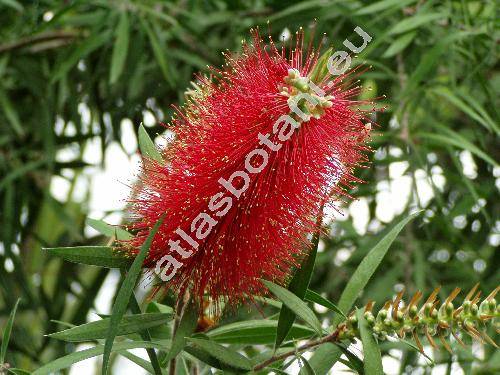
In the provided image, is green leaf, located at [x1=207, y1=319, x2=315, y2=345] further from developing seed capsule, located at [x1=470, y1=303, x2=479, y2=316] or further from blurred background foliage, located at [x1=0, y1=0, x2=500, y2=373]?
blurred background foliage, located at [x1=0, y1=0, x2=500, y2=373]

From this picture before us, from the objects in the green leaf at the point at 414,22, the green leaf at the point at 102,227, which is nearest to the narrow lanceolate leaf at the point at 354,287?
the green leaf at the point at 102,227

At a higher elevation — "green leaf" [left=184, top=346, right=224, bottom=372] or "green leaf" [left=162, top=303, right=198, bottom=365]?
"green leaf" [left=162, top=303, right=198, bottom=365]

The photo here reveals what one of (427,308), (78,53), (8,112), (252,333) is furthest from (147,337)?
(8,112)

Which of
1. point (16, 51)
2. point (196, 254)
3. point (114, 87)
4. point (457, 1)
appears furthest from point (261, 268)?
point (16, 51)

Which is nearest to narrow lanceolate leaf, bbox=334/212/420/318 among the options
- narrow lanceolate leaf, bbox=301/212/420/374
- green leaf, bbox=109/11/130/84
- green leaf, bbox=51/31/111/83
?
narrow lanceolate leaf, bbox=301/212/420/374

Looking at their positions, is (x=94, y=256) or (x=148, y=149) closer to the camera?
(x=94, y=256)

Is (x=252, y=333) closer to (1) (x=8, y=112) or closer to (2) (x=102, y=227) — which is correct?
(2) (x=102, y=227)
